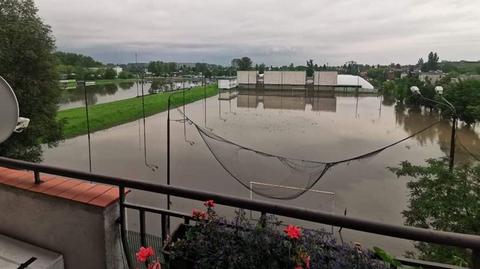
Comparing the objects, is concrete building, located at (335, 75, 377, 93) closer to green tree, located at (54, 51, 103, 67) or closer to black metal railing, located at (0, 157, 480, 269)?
green tree, located at (54, 51, 103, 67)

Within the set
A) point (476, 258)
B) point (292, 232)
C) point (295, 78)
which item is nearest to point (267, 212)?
point (292, 232)

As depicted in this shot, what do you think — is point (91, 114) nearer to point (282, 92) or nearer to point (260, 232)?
point (260, 232)

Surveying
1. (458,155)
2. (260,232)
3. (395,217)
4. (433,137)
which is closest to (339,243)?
(260,232)

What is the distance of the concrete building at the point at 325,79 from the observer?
41844mm

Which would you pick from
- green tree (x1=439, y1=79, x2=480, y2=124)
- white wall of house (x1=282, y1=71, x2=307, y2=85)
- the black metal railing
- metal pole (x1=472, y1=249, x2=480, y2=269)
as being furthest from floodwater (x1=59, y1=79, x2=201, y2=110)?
metal pole (x1=472, y1=249, x2=480, y2=269)

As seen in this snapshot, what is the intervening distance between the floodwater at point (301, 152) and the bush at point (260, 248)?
234 cm

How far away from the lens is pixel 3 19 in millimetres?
10547

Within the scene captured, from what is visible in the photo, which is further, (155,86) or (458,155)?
(155,86)

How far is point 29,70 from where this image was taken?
10.7 meters

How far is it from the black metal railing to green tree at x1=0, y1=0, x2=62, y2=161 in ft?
34.5

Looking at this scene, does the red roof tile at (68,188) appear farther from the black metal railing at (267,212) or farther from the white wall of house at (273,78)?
the white wall of house at (273,78)

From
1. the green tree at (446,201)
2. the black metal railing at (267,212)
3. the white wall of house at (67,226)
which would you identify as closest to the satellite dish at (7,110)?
the black metal railing at (267,212)

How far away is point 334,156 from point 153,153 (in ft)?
23.7

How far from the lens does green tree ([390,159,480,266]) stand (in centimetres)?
404
